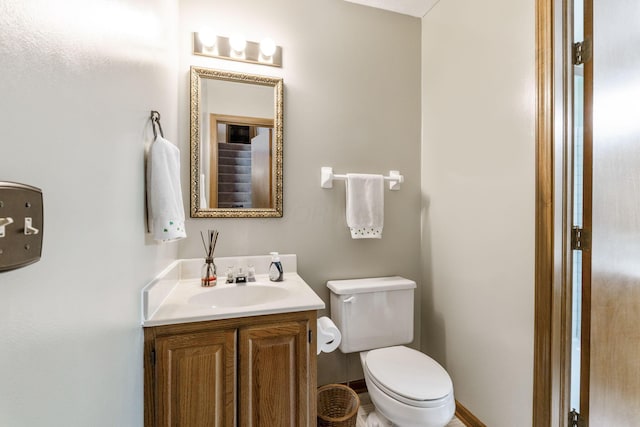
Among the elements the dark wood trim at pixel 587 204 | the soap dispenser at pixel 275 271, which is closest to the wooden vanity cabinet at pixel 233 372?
the soap dispenser at pixel 275 271

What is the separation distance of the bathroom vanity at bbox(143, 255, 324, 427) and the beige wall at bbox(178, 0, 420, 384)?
557mm

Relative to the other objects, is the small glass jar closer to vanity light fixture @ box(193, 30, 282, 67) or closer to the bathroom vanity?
the bathroom vanity

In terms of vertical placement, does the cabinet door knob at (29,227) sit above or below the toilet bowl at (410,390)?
above

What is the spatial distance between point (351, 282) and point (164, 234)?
111 centimetres

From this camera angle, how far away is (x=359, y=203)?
5.66 ft

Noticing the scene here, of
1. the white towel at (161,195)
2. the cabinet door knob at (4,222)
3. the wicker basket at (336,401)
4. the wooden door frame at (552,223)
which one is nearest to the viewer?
the cabinet door knob at (4,222)

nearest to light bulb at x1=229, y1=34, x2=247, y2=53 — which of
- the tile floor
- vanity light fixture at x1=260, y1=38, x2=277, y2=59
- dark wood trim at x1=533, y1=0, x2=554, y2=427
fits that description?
vanity light fixture at x1=260, y1=38, x2=277, y2=59

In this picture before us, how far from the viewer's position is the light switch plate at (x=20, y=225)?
361 mm

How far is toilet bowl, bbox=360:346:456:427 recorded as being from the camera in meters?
1.18

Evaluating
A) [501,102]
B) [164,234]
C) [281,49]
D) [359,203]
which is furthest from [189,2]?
[501,102]

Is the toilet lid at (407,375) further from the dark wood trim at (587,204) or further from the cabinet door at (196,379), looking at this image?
the cabinet door at (196,379)

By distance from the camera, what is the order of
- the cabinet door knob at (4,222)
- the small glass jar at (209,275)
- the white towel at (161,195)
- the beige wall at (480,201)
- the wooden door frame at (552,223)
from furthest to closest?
1. the small glass jar at (209,275)
2. the beige wall at (480,201)
3. the wooden door frame at (552,223)
4. the white towel at (161,195)
5. the cabinet door knob at (4,222)

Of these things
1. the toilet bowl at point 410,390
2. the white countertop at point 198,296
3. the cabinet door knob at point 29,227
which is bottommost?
the toilet bowl at point 410,390

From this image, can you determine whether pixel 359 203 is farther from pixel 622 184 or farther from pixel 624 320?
pixel 624 320
